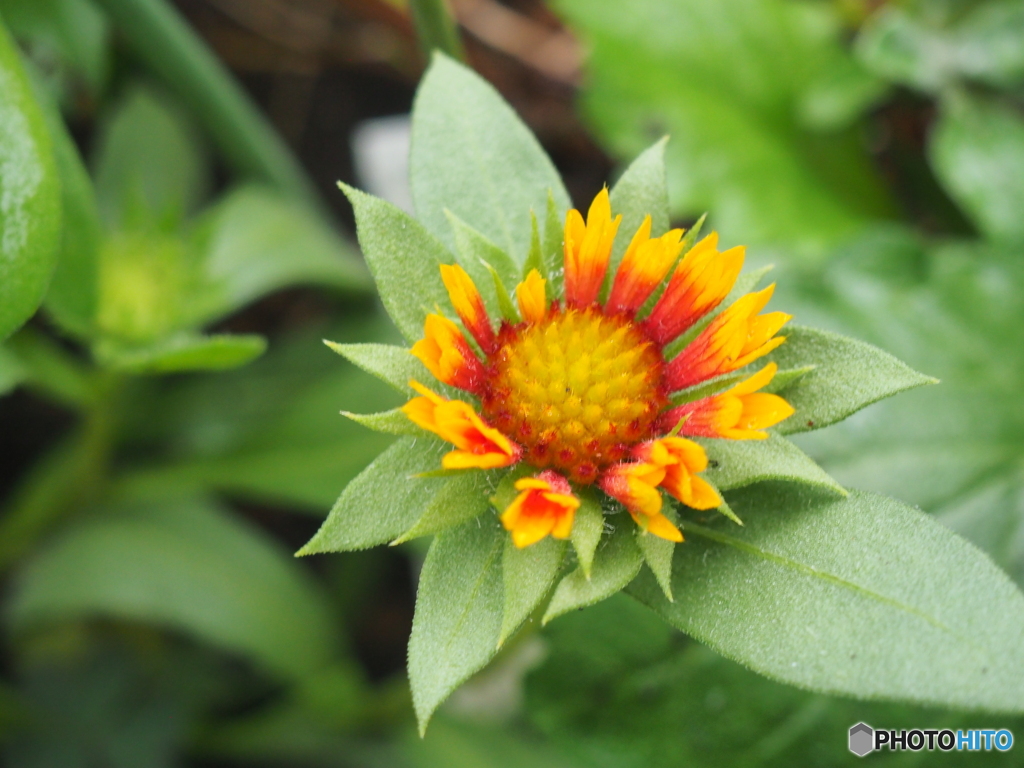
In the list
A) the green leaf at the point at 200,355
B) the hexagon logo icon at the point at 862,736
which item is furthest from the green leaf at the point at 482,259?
the hexagon logo icon at the point at 862,736

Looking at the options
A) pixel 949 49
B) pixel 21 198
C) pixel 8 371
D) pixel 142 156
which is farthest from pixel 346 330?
pixel 949 49

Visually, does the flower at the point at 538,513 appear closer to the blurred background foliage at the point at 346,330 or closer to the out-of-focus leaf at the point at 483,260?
the out-of-focus leaf at the point at 483,260

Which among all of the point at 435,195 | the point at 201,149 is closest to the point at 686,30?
the point at 201,149

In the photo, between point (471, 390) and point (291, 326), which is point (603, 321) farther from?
point (291, 326)

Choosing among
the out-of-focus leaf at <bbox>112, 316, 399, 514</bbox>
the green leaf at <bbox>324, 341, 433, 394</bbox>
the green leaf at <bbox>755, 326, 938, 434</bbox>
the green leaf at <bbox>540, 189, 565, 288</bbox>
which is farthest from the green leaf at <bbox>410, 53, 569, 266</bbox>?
the out-of-focus leaf at <bbox>112, 316, 399, 514</bbox>

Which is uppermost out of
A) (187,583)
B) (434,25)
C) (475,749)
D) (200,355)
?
(434,25)

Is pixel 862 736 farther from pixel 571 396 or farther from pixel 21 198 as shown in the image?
pixel 21 198
